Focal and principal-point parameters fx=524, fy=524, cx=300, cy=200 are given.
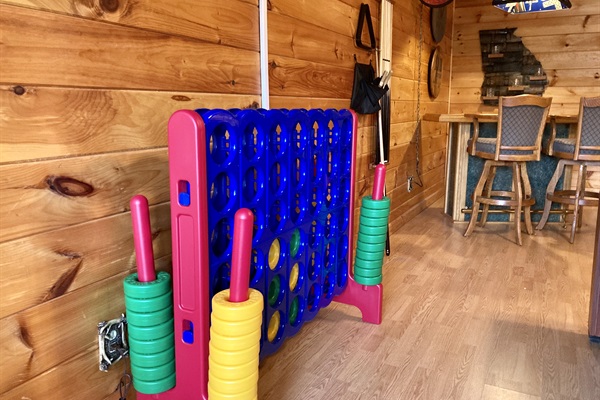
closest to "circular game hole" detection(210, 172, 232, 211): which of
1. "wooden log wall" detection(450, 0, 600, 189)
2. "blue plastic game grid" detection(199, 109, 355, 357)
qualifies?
"blue plastic game grid" detection(199, 109, 355, 357)

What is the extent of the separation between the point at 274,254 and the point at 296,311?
333mm

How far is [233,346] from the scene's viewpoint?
124 centimetres

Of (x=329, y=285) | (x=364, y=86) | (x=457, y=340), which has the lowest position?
(x=457, y=340)

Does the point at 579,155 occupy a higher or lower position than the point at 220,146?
lower

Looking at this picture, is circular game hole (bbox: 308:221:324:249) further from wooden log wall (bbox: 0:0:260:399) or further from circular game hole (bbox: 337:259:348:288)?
wooden log wall (bbox: 0:0:260:399)

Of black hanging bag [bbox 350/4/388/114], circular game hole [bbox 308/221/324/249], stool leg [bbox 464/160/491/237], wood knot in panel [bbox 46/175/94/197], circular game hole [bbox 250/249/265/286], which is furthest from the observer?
stool leg [bbox 464/160/491/237]

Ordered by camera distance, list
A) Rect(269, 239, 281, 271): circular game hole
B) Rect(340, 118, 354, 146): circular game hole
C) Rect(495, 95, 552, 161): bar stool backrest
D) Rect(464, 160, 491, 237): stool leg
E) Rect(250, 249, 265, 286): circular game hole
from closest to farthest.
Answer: Rect(250, 249, 265, 286): circular game hole, Rect(269, 239, 281, 271): circular game hole, Rect(340, 118, 354, 146): circular game hole, Rect(495, 95, 552, 161): bar stool backrest, Rect(464, 160, 491, 237): stool leg

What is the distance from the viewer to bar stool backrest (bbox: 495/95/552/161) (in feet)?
11.9

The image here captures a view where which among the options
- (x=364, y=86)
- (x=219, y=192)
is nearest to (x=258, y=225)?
(x=219, y=192)

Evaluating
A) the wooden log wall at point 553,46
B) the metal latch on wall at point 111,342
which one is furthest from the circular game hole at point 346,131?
the wooden log wall at point 553,46

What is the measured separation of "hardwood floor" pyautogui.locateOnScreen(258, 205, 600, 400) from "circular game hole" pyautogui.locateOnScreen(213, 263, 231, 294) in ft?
1.71

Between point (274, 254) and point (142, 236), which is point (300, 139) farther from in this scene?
point (142, 236)

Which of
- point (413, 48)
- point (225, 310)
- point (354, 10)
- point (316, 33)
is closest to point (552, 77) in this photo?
point (413, 48)

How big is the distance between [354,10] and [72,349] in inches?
95.7
